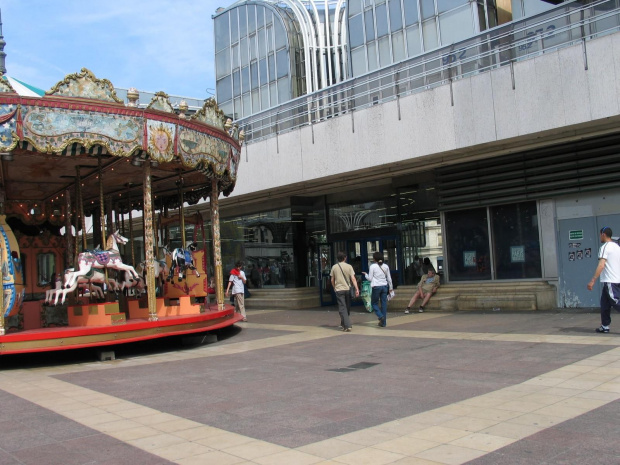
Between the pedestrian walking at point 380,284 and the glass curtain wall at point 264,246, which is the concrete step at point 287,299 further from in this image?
the pedestrian walking at point 380,284

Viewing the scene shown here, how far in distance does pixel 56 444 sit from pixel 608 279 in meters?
9.17

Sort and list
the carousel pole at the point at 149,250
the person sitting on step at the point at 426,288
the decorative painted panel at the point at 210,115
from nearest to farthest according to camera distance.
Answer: the carousel pole at the point at 149,250
the decorative painted panel at the point at 210,115
the person sitting on step at the point at 426,288

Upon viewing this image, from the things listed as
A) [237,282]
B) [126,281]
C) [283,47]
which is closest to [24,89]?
[126,281]

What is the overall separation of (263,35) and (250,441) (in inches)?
1363

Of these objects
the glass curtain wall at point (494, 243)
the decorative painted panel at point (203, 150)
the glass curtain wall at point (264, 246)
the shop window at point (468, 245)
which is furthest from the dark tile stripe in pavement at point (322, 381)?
the glass curtain wall at point (264, 246)

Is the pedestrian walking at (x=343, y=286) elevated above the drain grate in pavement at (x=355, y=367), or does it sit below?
above

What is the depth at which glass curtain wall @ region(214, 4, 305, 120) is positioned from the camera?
118 feet

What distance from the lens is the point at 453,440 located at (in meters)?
5.15

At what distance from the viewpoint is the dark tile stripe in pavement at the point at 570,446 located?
14.8 feet

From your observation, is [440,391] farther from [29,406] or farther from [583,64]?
[583,64]

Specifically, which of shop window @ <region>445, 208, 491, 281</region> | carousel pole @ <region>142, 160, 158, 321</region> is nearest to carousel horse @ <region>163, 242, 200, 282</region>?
carousel pole @ <region>142, 160, 158, 321</region>

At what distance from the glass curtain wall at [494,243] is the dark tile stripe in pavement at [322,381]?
6195 millimetres

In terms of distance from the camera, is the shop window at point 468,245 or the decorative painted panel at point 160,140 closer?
the decorative painted panel at point 160,140

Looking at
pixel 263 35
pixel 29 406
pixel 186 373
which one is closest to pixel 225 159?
pixel 186 373
